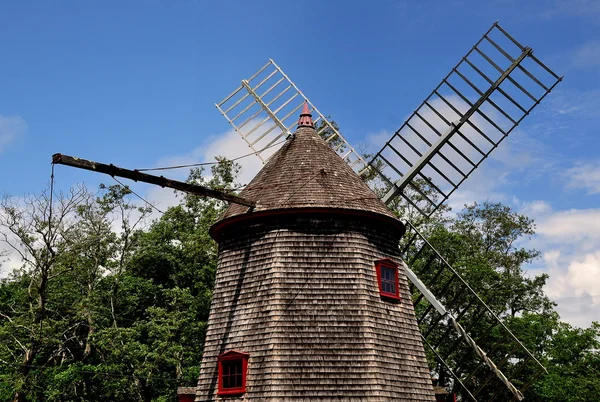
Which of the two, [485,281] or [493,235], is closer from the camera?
[485,281]

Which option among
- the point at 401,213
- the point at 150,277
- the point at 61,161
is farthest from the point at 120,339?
the point at 61,161

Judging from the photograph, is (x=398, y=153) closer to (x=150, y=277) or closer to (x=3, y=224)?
(x=3, y=224)

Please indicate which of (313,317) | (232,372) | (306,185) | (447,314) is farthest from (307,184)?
(447,314)

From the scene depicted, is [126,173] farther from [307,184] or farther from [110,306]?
[110,306]

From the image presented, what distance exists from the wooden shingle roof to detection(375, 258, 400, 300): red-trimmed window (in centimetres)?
108

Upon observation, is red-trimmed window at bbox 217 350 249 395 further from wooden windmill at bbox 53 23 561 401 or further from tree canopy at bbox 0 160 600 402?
tree canopy at bbox 0 160 600 402

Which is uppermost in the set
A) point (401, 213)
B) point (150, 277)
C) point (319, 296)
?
point (401, 213)

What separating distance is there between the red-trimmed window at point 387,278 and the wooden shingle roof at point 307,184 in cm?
108

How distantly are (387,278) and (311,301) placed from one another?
82.1 inches

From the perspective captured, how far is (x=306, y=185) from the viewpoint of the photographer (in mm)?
14680

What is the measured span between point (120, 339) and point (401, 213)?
15.5 meters

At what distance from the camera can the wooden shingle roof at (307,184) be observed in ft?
46.5

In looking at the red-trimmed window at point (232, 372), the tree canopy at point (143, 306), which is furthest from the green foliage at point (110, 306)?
the red-trimmed window at point (232, 372)

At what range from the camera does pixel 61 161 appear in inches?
420
